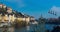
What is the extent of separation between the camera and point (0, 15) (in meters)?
2.45

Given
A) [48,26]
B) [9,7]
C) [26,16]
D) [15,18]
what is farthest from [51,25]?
[9,7]

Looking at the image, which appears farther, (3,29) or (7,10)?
(7,10)

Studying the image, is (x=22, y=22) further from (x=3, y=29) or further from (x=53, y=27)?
(x=53, y=27)

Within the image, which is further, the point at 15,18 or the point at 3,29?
the point at 15,18

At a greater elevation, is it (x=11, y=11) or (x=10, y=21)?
(x=11, y=11)

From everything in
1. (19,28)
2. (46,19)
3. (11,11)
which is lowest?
(19,28)

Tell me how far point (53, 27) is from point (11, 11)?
88cm

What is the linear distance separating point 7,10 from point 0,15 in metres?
0.17

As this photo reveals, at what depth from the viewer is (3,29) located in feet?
7.54

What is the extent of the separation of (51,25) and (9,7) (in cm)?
90

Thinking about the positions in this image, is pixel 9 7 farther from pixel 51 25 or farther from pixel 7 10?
pixel 51 25

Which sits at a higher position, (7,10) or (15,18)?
(7,10)

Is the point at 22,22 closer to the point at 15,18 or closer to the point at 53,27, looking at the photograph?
the point at 15,18

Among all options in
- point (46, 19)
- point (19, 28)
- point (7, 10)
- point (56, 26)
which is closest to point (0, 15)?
point (7, 10)
